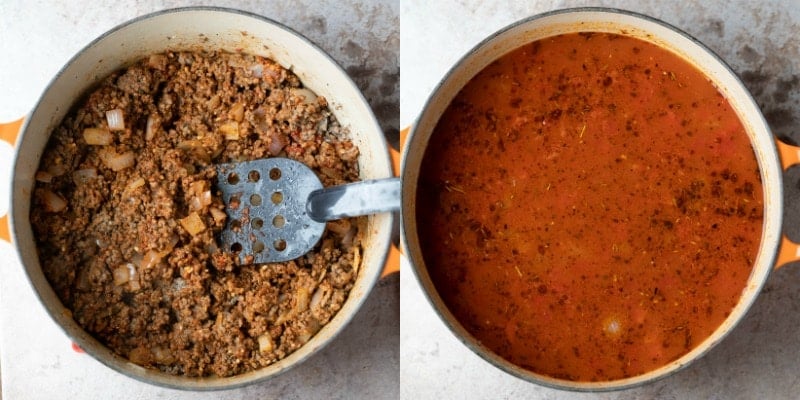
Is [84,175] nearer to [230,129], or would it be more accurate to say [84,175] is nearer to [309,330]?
[230,129]

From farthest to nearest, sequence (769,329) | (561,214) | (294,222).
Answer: (769,329), (294,222), (561,214)

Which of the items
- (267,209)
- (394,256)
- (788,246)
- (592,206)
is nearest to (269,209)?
(267,209)

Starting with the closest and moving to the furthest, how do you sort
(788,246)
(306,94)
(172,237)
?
(788,246) < (172,237) < (306,94)

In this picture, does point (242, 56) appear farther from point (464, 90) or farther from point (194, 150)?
point (464, 90)

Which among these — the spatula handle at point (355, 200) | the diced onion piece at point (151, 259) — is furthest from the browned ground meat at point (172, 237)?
the spatula handle at point (355, 200)

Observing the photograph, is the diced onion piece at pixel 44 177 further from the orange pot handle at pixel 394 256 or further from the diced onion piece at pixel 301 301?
the orange pot handle at pixel 394 256

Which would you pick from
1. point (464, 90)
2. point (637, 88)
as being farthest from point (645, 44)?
point (464, 90)

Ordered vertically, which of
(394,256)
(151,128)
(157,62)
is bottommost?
(394,256)

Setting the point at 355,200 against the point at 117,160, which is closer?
the point at 355,200

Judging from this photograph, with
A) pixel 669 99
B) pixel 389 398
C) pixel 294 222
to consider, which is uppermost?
pixel 669 99
